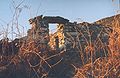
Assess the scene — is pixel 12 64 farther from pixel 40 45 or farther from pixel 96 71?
pixel 96 71

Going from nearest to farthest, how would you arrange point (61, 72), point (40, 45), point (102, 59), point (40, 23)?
1. point (102, 59)
2. point (61, 72)
3. point (40, 45)
4. point (40, 23)

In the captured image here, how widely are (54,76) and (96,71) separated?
910 mm

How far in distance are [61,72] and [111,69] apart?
3.71ft

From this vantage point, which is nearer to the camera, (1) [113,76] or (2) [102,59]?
(1) [113,76]

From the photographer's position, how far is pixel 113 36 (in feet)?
19.1

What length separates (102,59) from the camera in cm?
552

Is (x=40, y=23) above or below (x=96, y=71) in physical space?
above

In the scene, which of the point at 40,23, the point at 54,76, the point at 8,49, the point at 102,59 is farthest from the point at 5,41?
the point at 40,23

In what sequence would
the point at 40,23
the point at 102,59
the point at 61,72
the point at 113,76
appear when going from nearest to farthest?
the point at 113,76, the point at 102,59, the point at 61,72, the point at 40,23

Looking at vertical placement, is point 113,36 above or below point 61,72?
above

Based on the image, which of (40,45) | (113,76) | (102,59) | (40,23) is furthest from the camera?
(40,23)

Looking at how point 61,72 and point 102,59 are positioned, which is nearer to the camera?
point 102,59

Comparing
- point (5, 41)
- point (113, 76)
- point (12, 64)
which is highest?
point (5, 41)

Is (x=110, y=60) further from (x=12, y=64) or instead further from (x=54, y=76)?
(x=12, y=64)
